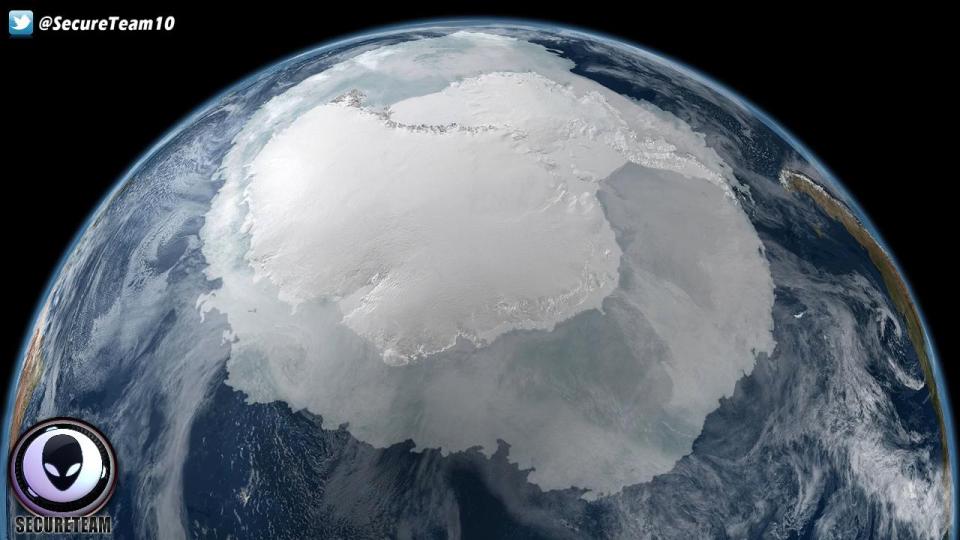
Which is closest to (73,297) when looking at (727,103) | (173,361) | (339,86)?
(173,361)

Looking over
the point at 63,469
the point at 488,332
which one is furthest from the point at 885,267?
the point at 63,469

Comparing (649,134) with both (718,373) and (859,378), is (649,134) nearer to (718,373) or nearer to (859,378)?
(718,373)

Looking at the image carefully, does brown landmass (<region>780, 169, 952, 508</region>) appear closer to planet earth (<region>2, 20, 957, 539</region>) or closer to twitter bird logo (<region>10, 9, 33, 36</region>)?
planet earth (<region>2, 20, 957, 539</region>)


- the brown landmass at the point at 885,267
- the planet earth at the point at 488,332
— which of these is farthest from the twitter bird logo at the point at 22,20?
the brown landmass at the point at 885,267

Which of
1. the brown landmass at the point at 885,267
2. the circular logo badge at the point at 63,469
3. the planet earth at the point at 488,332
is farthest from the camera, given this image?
the brown landmass at the point at 885,267

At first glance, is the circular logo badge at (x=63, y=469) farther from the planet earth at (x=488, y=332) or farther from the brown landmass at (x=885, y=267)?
the brown landmass at (x=885, y=267)

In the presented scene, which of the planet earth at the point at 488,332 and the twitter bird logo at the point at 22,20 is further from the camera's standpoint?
the twitter bird logo at the point at 22,20

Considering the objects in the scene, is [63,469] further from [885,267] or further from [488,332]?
[885,267]
